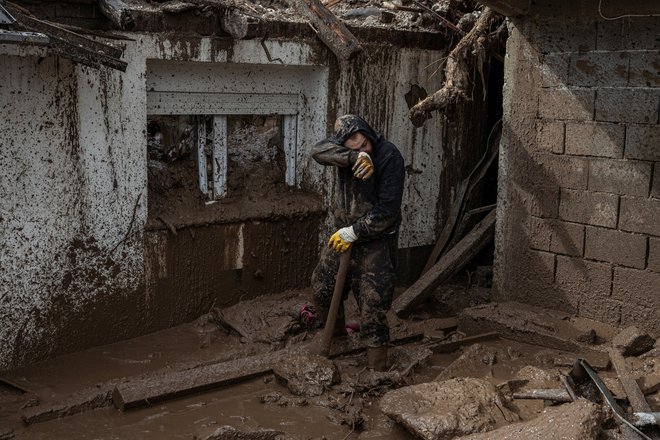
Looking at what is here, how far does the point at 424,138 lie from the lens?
8.73 m

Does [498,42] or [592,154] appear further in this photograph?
[498,42]

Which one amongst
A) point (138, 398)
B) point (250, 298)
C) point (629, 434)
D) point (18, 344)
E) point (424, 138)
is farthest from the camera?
point (424, 138)

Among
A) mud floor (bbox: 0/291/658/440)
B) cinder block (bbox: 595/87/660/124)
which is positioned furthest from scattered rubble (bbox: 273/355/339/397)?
cinder block (bbox: 595/87/660/124)

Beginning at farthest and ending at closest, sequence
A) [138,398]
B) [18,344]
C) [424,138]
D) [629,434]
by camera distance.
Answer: [424,138] < [18,344] < [138,398] < [629,434]

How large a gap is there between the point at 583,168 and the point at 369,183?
6.93 feet

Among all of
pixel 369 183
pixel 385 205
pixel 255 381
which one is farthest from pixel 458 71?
pixel 255 381

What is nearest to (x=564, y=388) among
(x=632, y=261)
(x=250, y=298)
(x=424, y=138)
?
(x=632, y=261)

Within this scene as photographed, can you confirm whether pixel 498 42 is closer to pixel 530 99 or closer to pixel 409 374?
pixel 530 99

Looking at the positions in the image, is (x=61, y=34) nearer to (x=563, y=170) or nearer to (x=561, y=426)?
(x=561, y=426)

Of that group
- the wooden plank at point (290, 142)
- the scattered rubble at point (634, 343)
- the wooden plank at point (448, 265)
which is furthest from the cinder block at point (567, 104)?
the wooden plank at point (290, 142)

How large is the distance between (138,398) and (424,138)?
473 centimetres

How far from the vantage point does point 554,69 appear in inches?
269

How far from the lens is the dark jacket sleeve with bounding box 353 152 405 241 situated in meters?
5.91

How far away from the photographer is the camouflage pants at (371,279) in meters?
6.04
